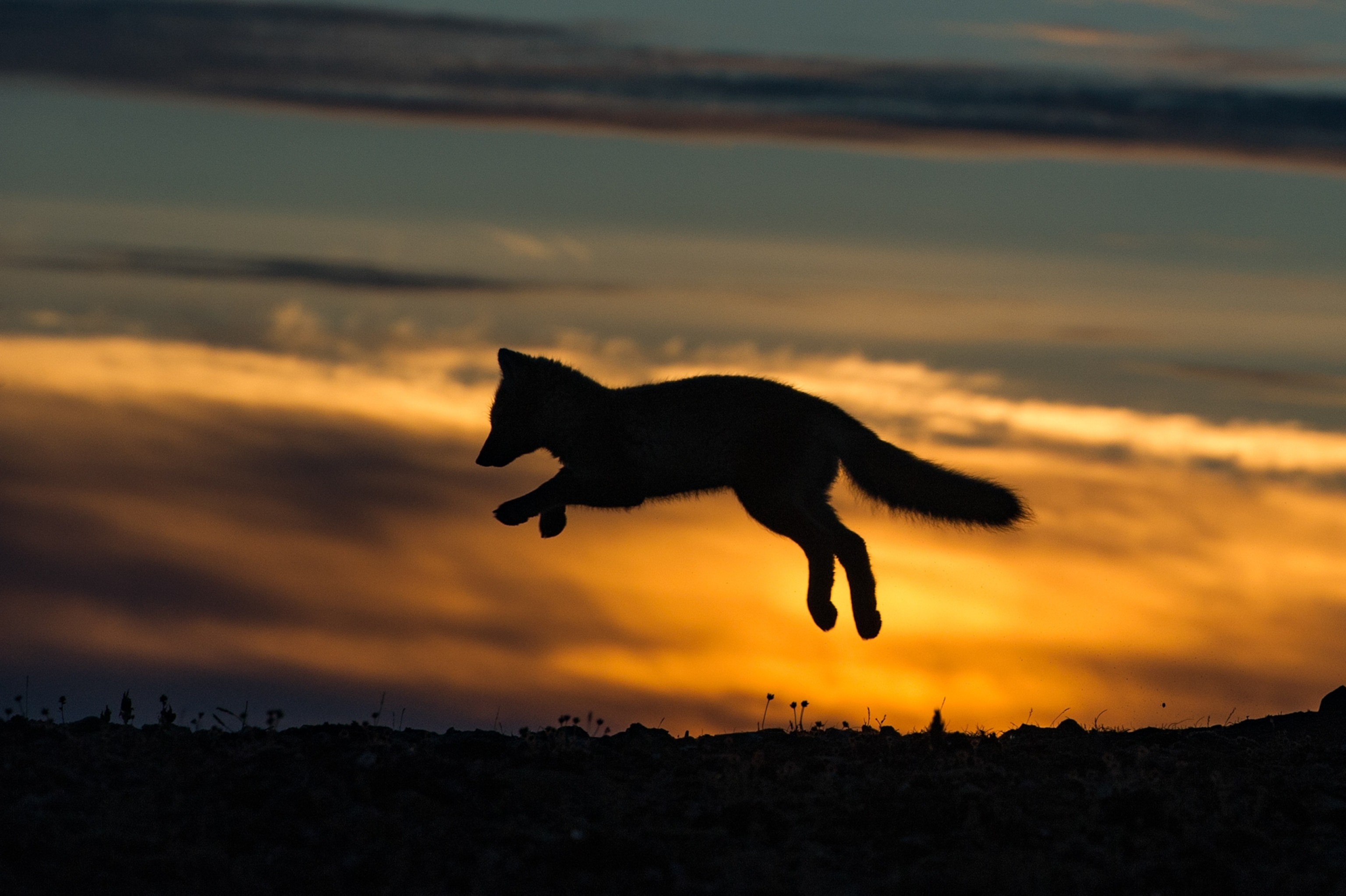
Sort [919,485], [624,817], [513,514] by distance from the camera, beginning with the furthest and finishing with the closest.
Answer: [919,485], [513,514], [624,817]

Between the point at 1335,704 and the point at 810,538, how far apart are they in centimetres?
456

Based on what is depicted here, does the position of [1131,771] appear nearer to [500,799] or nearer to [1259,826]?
[1259,826]

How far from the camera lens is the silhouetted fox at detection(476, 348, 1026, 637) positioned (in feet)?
34.1

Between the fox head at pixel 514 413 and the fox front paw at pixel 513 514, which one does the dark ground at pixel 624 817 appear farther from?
the fox head at pixel 514 413

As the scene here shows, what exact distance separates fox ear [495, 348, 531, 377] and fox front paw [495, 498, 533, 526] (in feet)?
3.74

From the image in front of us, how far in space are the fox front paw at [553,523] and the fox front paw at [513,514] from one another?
555 mm

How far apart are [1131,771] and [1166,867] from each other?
4.69 ft

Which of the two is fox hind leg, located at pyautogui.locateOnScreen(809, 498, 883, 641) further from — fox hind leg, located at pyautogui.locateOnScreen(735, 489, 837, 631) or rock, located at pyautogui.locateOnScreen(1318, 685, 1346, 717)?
rock, located at pyautogui.locateOnScreen(1318, 685, 1346, 717)

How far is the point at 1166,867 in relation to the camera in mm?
6754

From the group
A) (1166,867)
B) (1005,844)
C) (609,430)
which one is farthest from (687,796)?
(609,430)

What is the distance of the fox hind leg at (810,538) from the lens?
1038 centimetres

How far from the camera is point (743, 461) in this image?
10414 millimetres

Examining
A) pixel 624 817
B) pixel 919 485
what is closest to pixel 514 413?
pixel 919 485

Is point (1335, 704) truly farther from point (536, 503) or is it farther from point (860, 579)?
point (536, 503)
